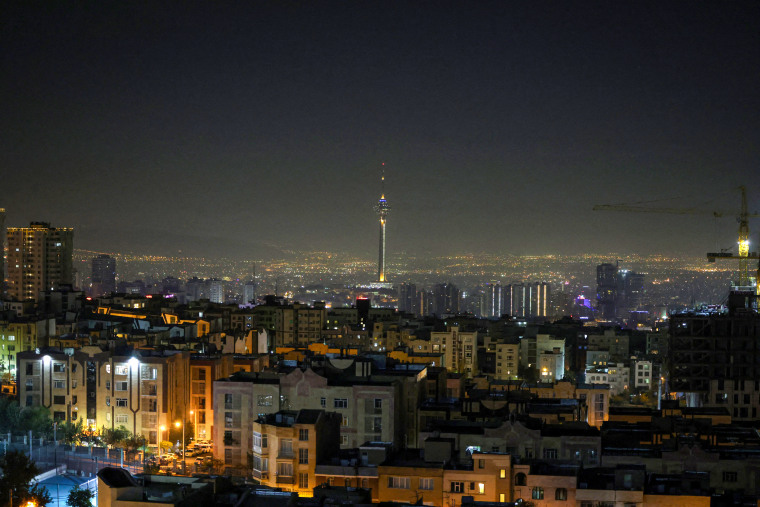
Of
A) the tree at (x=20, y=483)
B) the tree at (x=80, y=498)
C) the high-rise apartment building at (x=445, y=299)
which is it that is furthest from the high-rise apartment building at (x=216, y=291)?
the tree at (x=80, y=498)

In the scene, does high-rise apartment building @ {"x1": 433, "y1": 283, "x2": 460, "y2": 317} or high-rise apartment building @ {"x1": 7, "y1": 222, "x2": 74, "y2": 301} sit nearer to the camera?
high-rise apartment building @ {"x1": 7, "y1": 222, "x2": 74, "y2": 301}

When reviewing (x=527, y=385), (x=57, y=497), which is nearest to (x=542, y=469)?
(x=57, y=497)

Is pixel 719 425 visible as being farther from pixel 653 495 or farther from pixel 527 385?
pixel 653 495

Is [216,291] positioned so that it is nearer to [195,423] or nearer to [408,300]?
[408,300]

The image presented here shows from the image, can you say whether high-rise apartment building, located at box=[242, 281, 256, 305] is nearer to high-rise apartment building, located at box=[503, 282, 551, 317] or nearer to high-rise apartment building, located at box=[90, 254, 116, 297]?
high-rise apartment building, located at box=[90, 254, 116, 297]

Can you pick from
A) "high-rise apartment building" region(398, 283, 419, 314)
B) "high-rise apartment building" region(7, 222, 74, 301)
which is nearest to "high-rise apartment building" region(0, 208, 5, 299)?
"high-rise apartment building" region(7, 222, 74, 301)

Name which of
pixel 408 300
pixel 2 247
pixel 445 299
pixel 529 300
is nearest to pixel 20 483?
pixel 2 247

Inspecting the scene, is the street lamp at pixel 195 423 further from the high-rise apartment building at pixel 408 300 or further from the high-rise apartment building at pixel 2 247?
the high-rise apartment building at pixel 408 300
